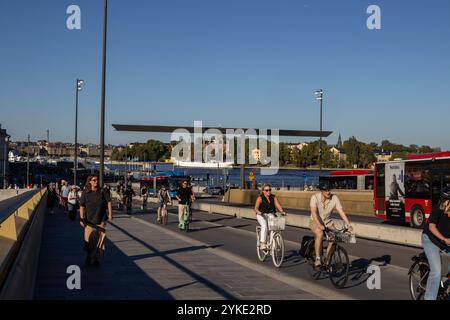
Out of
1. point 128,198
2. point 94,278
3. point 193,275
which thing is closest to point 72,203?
point 128,198

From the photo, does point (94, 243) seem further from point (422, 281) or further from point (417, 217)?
point (417, 217)

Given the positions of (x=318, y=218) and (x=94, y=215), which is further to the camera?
(x=94, y=215)

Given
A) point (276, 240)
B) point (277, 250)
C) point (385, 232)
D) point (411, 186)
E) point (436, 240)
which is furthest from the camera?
point (411, 186)

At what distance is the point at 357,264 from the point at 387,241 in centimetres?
590

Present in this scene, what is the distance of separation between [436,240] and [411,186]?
18.5 m

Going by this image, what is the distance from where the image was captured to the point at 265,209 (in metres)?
13.9

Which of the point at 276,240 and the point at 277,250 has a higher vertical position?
the point at 276,240

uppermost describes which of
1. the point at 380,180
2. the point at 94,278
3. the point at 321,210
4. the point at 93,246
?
the point at 380,180

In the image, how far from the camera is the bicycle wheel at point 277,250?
13.0m

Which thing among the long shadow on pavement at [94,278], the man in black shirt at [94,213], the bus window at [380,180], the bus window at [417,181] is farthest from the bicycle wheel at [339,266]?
the bus window at [380,180]

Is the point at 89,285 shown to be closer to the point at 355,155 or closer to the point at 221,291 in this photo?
the point at 221,291

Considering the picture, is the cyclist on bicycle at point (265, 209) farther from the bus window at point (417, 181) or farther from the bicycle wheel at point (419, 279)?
the bus window at point (417, 181)
